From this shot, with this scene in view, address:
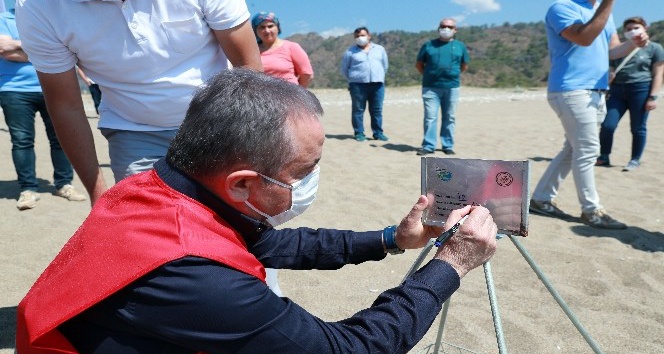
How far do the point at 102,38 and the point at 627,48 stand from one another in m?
3.85

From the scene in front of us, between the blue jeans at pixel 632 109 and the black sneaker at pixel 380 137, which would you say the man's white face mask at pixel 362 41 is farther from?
the blue jeans at pixel 632 109

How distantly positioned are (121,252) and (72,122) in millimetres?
1127

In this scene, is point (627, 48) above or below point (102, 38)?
below

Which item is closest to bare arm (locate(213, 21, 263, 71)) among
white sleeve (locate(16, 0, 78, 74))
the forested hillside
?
white sleeve (locate(16, 0, 78, 74))

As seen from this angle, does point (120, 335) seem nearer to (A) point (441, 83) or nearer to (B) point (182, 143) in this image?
(B) point (182, 143)

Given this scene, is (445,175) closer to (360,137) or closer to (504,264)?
(504,264)

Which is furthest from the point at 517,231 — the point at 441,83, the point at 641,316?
the point at 441,83

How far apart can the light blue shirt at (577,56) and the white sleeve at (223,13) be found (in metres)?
2.55

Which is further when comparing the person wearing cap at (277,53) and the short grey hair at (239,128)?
the person wearing cap at (277,53)

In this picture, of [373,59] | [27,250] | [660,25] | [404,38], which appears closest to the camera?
[27,250]

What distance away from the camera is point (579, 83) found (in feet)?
12.3

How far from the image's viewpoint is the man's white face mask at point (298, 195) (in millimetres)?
1253

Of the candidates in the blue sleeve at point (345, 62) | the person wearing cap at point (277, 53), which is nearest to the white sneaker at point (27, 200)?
the person wearing cap at point (277, 53)

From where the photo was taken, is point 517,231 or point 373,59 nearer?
point 517,231
